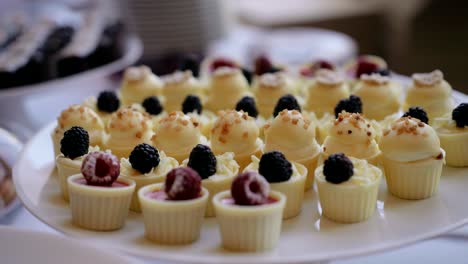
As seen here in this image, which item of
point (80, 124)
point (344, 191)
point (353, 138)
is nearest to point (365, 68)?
point (353, 138)

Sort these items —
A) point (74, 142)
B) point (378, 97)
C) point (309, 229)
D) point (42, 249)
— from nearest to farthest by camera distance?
point (42, 249) < point (309, 229) < point (74, 142) < point (378, 97)

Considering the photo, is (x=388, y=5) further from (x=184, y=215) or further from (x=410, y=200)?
(x=184, y=215)

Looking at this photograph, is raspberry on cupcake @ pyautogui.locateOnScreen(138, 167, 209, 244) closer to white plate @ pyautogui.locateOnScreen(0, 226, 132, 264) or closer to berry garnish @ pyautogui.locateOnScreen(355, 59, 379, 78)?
white plate @ pyautogui.locateOnScreen(0, 226, 132, 264)

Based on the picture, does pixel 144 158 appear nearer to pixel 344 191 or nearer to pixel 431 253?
pixel 344 191

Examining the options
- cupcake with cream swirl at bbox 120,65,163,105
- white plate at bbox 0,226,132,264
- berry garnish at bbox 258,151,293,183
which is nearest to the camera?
white plate at bbox 0,226,132,264

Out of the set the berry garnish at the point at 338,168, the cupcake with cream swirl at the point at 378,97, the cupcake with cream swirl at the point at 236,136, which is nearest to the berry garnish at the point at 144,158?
the cupcake with cream swirl at the point at 236,136

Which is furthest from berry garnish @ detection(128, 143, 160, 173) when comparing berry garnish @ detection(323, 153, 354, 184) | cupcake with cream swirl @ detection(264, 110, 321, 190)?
berry garnish @ detection(323, 153, 354, 184)

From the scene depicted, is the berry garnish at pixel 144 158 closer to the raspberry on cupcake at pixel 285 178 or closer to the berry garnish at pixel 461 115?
the raspberry on cupcake at pixel 285 178
